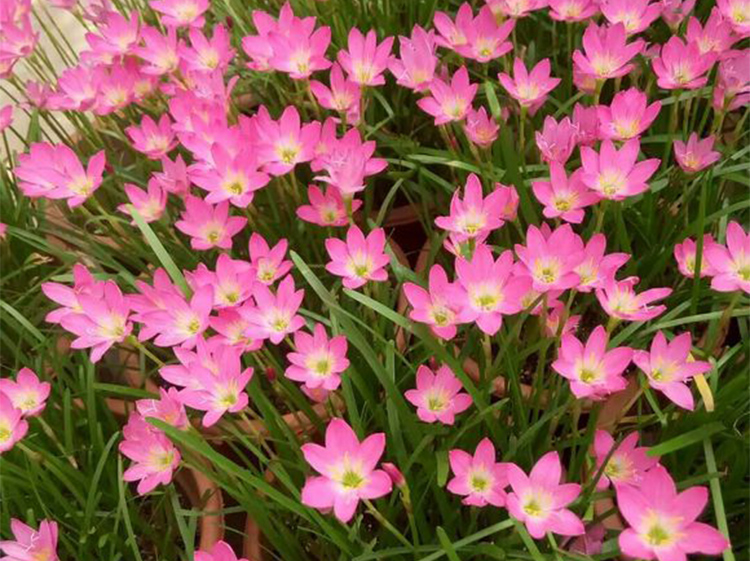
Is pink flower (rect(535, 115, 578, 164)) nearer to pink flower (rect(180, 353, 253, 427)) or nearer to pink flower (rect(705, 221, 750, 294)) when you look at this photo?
pink flower (rect(705, 221, 750, 294))

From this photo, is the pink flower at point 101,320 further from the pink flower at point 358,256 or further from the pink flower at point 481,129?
the pink flower at point 481,129

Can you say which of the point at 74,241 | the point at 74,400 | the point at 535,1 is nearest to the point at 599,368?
the point at 535,1

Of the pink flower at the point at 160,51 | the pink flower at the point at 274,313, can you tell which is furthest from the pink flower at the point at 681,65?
the pink flower at the point at 160,51

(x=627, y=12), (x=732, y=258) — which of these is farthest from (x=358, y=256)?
(x=627, y=12)

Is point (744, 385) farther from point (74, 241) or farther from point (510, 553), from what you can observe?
point (74, 241)

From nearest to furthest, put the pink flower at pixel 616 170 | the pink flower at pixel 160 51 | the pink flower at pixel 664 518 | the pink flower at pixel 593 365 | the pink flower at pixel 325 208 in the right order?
the pink flower at pixel 664 518 → the pink flower at pixel 593 365 → the pink flower at pixel 616 170 → the pink flower at pixel 325 208 → the pink flower at pixel 160 51
